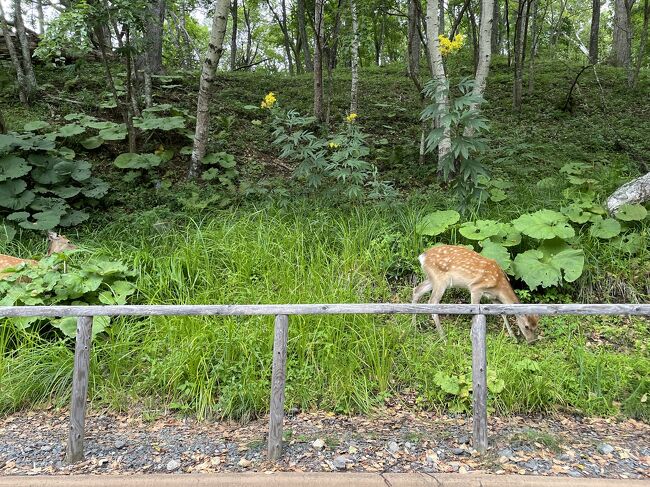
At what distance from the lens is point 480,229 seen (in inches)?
238

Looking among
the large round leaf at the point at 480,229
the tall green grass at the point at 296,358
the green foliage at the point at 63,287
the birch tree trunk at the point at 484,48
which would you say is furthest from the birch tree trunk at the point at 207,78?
the large round leaf at the point at 480,229

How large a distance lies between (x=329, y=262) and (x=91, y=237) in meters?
3.23

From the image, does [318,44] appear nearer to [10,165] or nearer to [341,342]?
[10,165]

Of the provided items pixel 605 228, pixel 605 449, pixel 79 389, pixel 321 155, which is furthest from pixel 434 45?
pixel 79 389

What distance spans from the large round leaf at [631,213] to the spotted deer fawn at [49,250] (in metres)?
6.48

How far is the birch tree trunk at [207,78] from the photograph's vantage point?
767cm

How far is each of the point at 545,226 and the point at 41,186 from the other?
6.72 m

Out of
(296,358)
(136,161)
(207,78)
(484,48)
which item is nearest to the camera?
(296,358)

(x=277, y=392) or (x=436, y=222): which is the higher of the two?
(x=436, y=222)

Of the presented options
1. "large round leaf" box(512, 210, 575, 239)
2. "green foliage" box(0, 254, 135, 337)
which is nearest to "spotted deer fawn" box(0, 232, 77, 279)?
"green foliage" box(0, 254, 135, 337)

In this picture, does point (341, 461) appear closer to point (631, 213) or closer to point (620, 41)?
point (631, 213)

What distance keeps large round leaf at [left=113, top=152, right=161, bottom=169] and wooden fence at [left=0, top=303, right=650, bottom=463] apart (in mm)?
5319

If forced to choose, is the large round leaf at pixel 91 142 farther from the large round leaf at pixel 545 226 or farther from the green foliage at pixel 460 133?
the large round leaf at pixel 545 226

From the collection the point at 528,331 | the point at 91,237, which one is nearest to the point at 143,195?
the point at 91,237
